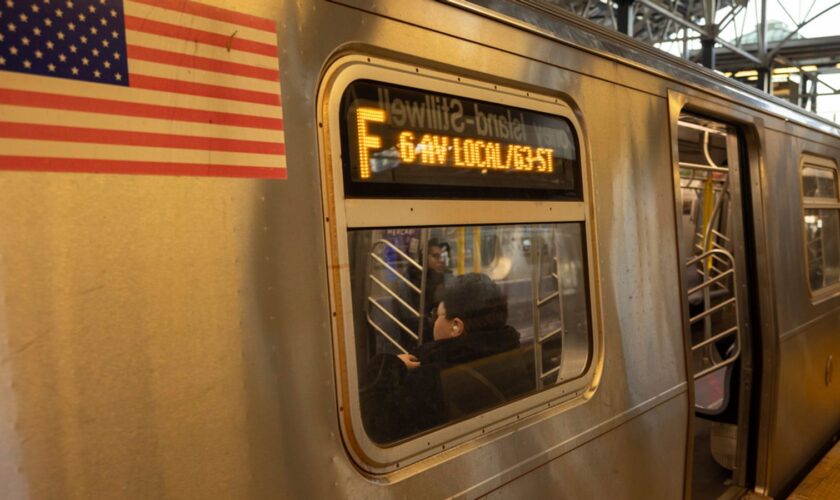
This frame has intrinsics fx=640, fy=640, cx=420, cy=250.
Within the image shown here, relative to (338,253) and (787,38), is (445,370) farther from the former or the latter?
(787,38)

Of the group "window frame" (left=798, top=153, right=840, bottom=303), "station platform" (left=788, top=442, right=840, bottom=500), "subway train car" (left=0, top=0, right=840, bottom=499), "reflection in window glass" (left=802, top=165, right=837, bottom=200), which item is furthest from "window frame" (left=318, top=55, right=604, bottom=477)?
"reflection in window glass" (left=802, top=165, right=837, bottom=200)

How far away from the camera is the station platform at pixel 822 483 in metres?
3.97

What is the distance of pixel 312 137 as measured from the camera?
4.79ft

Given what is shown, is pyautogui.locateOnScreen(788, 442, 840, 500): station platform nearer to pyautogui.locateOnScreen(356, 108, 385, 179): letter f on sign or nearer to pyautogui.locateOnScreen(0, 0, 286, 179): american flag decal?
pyautogui.locateOnScreen(356, 108, 385, 179): letter f on sign

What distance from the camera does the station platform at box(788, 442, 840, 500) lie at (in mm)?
3969

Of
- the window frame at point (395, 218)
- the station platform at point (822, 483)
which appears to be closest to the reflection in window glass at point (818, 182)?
the station platform at point (822, 483)

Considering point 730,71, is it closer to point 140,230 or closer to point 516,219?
point 516,219

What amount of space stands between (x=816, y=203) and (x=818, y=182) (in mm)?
237

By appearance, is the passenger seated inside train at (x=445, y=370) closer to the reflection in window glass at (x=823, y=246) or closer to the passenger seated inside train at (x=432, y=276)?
the passenger seated inside train at (x=432, y=276)

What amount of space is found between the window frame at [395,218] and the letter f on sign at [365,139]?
65 millimetres

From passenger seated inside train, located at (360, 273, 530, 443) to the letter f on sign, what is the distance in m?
0.51

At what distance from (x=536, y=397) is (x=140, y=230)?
136 centimetres

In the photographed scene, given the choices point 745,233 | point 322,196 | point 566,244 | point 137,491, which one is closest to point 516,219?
point 566,244

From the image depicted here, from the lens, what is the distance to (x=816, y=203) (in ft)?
15.1
